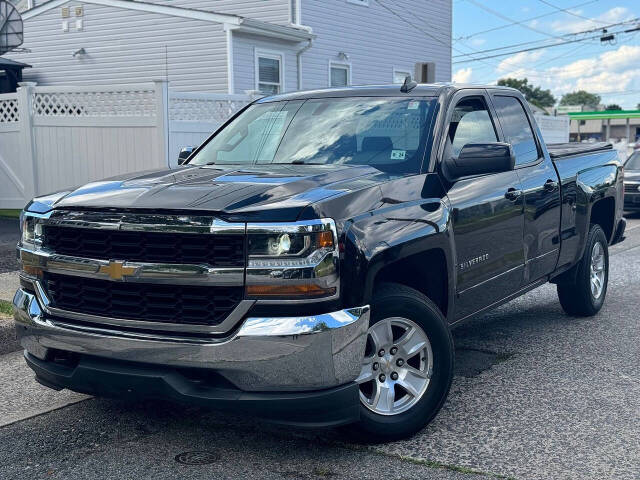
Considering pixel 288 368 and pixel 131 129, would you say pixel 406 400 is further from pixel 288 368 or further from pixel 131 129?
pixel 131 129

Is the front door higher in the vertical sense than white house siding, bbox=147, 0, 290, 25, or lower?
lower

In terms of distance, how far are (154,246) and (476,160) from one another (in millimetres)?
2067

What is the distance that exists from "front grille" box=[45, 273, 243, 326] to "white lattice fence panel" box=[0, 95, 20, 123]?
10.7 meters

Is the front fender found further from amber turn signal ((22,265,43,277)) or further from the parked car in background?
the parked car in background

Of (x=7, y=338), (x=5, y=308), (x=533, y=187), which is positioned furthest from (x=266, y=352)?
(x=5, y=308)

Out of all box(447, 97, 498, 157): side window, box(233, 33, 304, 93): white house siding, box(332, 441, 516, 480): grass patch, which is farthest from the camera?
box(233, 33, 304, 93): white house siding

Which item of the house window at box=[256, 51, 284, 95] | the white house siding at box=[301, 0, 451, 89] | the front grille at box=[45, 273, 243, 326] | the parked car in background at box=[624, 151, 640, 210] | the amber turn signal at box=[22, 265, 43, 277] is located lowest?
the parked car in background at box=[624, 151, 640, 210]

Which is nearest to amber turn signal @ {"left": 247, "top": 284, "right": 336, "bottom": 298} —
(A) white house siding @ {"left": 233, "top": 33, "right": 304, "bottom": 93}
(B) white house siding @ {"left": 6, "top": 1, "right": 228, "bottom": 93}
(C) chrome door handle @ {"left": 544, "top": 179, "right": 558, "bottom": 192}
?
(C) chrome door handle @ {"left": 544, "top": 179, "right": 558, "bottom": 192}

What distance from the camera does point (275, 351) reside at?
3613 millimetres

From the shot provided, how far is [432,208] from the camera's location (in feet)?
15.0

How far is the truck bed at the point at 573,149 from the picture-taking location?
664cm

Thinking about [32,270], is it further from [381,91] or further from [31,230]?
[381,91]

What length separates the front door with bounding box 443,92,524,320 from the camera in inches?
192

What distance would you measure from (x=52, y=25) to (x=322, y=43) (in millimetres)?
7404
